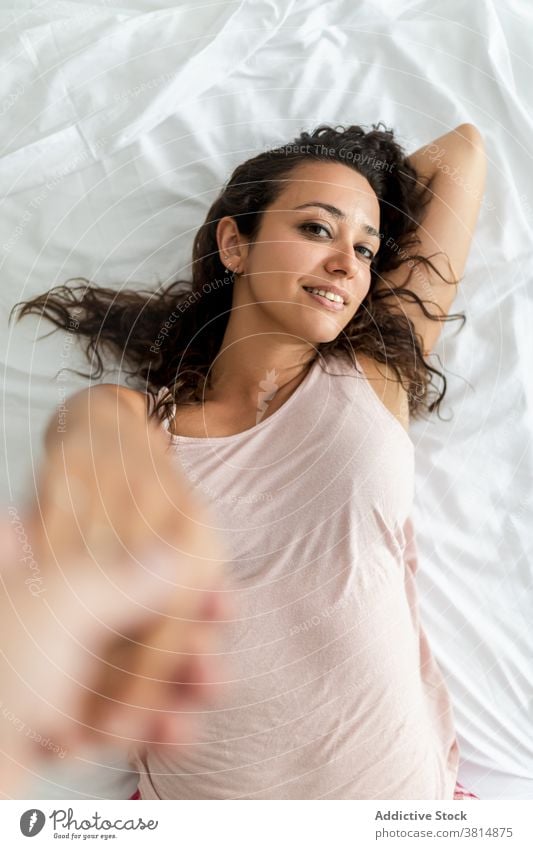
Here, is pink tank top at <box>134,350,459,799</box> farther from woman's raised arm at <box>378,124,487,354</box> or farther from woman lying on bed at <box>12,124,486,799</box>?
woman's raised arm at <box>378,124,487,354</box>

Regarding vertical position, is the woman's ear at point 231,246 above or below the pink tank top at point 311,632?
above

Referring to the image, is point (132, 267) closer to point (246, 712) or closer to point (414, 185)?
point (414, 185)

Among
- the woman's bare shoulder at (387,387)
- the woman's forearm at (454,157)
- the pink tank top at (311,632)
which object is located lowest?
the pink tank top at (311,632)

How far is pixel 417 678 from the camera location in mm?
682

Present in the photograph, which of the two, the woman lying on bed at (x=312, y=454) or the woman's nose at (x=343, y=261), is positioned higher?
the woman's nose at (x=343, y=261)

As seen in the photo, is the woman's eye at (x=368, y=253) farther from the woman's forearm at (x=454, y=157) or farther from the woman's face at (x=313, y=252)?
the woman's forearm at (x=454, y=157)

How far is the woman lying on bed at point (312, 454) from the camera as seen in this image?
64cm

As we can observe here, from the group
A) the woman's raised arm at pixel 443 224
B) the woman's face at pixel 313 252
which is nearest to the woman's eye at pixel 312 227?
the woman's face at pixel 313 252

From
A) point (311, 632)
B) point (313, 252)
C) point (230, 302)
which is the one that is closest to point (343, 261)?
point (313, 252)

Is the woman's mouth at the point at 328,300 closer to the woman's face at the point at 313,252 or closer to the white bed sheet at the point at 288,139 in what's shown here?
the woman's face at the point at 313,252

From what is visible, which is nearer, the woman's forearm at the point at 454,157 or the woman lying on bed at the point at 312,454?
the woman lying on bed at the point at 312,454

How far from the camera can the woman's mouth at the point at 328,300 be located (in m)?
0.66

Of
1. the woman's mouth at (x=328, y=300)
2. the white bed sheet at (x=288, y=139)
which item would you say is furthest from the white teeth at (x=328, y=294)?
the white bed sheet at (x=288, y=139)
